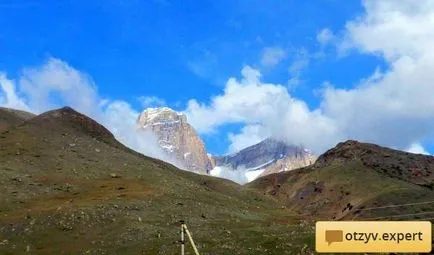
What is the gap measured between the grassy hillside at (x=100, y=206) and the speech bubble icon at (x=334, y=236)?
43193 millimetres

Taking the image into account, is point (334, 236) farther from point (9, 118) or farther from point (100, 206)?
point (9, 118)

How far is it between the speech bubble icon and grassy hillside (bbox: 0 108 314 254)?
43.2m

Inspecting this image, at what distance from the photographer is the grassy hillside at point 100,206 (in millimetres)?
64750

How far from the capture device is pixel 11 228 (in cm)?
7425

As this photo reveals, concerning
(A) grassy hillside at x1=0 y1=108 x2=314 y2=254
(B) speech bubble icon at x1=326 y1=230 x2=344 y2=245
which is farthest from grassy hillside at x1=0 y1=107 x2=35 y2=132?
(B) speech bubble icon at x1=326 y1=230 x2=344 y2=245

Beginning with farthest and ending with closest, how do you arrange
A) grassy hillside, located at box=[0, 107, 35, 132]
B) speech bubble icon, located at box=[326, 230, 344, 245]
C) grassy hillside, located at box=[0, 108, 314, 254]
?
grassy hillside, located at box=[0, 107, 35, 132] < grassy hillside, located at box=[0, 108, 314, 254] < speech bubble icon, located at box=[326, 230, 344, 245]

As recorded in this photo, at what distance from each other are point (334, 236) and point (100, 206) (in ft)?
245

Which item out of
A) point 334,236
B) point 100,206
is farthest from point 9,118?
point 334,236

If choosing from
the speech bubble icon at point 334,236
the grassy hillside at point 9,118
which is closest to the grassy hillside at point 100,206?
the grassy hillside at point 9,118

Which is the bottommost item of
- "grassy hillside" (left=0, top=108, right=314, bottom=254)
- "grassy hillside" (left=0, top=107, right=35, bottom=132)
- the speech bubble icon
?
the speech bubble icon

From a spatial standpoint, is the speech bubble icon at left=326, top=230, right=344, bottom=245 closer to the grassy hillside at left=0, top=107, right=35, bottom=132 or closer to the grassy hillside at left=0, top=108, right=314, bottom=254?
the grassy hillside at left=0, top=108, right=314, bottom=254

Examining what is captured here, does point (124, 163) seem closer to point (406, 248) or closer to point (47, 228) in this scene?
point (47, 228)

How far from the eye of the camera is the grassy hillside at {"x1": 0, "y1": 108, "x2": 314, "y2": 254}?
64.8m

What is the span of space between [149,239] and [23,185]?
1744 inches
